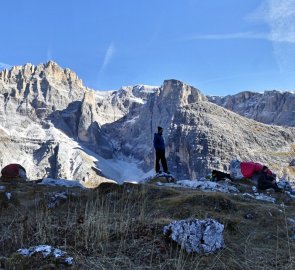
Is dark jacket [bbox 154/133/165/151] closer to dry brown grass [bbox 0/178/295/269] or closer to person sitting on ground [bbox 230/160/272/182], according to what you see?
person sitting on ground [bbox 230/160/272/182]

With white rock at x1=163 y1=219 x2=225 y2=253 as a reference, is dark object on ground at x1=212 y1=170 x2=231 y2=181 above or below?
above

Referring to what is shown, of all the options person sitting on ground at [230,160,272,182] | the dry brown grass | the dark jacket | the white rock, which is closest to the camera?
the dry brown grass

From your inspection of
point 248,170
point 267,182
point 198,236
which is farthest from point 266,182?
point 198,236

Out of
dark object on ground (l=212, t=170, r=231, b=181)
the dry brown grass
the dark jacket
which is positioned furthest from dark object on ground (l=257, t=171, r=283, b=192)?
the dry brown grass

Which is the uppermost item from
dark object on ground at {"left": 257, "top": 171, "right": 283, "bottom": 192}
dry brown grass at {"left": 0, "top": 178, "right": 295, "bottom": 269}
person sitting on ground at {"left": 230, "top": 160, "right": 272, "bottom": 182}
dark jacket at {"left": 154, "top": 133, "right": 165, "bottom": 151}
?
dark jacket at {"left": 154, "top": 133, "right": 165, "bottom": 151}

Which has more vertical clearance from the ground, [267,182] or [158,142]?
[158,142]

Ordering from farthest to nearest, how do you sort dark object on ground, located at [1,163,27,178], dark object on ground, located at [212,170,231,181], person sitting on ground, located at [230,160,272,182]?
dark object on ground, located at [1,163,27,178]
person sitting on ground, located at [230,160,272,182]
dark object on ground, located at [212,170,231,181]

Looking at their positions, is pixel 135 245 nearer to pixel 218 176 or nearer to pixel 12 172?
pixel 218 176

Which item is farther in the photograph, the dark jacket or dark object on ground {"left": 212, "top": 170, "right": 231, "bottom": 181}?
the dark jacket

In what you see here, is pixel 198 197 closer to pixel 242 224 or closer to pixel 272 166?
pixel 242 224

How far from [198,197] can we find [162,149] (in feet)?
53.4

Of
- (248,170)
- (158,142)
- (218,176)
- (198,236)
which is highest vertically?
(158,142)

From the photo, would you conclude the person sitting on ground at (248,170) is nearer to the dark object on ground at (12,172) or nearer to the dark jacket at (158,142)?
the dark jacket at (158,142)

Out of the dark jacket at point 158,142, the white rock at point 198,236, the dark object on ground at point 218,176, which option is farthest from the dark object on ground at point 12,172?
the white rock at point 198,236
